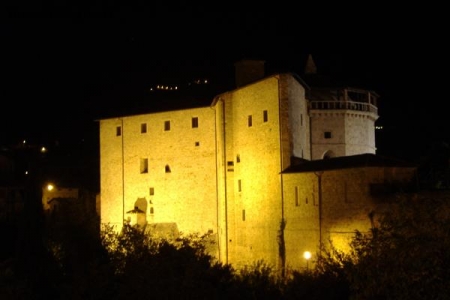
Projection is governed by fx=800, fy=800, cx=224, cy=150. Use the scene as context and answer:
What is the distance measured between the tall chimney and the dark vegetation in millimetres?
12295

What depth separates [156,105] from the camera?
5069cm

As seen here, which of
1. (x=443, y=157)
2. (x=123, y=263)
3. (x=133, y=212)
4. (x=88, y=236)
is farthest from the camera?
(x=133, y=212)

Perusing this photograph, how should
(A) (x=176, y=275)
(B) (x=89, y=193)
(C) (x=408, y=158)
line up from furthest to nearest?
(B) (x=89, y=193) → (C) (x=408, y=158) → (A) (x=176, y=275)

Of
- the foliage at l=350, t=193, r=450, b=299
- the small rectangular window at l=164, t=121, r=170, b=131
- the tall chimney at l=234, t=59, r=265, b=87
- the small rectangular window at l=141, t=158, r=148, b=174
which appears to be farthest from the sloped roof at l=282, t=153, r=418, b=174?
the foliage at l=350, t=193, r=450, b=299

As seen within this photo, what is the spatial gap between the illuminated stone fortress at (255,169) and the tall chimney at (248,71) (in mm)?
58

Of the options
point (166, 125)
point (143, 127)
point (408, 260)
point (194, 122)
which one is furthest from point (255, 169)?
point (408, 260)

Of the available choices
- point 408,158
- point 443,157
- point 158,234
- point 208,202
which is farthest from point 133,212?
point 408,158

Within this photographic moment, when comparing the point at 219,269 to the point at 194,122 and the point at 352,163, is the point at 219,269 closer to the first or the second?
the point at 352,163

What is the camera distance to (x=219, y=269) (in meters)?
30.7

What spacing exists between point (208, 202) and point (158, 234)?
3.88m

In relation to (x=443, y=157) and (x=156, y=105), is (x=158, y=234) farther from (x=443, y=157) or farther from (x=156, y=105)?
(x=443, y=157)

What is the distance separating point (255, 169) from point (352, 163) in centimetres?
711

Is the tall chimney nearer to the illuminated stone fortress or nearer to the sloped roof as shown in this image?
the illuminated stone fortress

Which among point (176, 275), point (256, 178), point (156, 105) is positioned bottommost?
point (176, 275)
